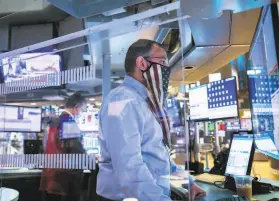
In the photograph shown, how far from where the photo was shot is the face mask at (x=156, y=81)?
4.39 ft

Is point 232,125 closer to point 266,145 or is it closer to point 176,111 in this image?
point 266,145

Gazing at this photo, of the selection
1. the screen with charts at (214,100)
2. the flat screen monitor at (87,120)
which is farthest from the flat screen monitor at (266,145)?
the flat screen monitor at (87,120)

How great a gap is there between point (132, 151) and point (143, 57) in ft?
1.60

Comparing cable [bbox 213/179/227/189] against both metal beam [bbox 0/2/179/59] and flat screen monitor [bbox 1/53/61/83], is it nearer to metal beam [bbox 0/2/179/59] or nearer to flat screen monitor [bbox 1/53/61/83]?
metal beam [bbox 0/2/179/59]

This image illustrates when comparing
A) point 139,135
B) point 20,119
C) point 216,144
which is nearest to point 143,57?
point 139,135

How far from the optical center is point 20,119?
8.68ft

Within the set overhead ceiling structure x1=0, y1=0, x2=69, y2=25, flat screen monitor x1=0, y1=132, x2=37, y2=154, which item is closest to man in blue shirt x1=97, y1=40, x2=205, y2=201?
flat screen monitor x1=0, y1=132, x2=37, y2=154

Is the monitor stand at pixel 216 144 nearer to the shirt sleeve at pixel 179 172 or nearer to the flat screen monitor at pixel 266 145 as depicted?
the flat screen monitor at pixel 266 145

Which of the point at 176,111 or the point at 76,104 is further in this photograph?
the point at 76,104

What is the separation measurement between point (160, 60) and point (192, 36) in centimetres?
135

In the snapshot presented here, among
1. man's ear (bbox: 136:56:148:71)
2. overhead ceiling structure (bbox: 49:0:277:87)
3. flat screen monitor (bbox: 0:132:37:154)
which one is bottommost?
flat screen monitor (bbox: 0:132:37:154)

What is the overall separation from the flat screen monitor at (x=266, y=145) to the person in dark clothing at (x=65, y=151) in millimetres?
1210

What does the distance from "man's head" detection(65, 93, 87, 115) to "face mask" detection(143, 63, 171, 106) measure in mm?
1125

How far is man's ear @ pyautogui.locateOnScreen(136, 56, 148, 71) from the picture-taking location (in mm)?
1363
